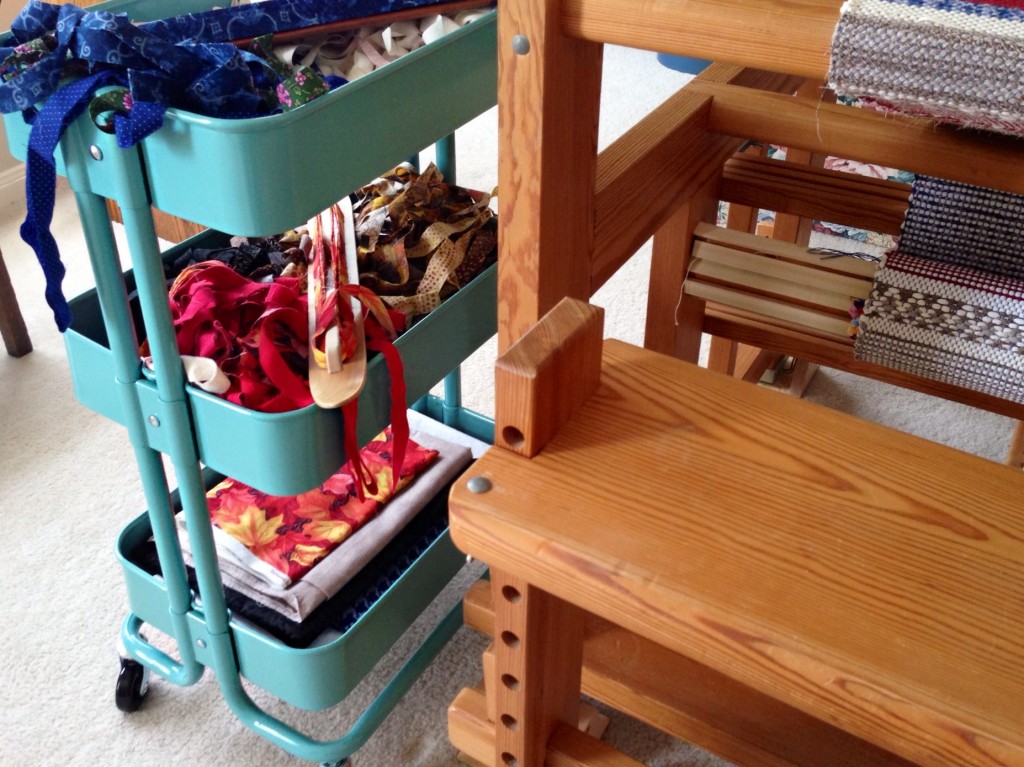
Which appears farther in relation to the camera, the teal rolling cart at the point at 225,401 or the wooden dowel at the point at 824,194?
the wooden dowel at the point at 824,194

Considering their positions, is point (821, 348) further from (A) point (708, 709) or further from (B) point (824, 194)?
(A) point (708, 709)

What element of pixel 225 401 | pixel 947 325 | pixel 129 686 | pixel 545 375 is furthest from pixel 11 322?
pixel 947 325

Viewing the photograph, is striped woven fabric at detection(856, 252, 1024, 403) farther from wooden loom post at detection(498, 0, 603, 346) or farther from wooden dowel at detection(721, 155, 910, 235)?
wooden loom post at detection(498, 0, 603, 346)

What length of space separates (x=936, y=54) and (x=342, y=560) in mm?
863

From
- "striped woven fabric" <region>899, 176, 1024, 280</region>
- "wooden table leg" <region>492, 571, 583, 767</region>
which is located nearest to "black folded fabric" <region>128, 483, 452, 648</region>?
"wooden table leg" <region>492, 571, 583, 767</region>

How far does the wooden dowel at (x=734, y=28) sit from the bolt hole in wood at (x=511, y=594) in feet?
1.47

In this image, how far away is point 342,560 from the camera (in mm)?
1187

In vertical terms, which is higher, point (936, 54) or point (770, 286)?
point (936, 54)

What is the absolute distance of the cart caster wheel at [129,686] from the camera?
50.5 inches

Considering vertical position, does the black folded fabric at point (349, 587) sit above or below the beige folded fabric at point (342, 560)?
below

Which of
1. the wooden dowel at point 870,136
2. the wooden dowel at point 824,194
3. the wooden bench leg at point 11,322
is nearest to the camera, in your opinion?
the wooden dowel at point 870,136

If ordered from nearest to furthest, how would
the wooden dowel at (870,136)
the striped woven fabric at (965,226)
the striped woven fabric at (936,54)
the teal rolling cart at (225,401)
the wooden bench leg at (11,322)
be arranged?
the striped woven fabric at (936,54) < the teal rolling cart at (225,401) < the wooden dowel at (870,136) < the striped woven fabric at (965,226) < the wooden bench leg at (11,322)

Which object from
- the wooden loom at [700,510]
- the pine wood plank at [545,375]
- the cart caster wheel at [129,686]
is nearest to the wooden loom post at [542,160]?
the wooden loom at [700,510]

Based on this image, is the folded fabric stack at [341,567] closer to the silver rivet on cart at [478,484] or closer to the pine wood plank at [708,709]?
the pine wood plank at [708,709]
